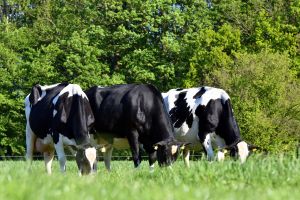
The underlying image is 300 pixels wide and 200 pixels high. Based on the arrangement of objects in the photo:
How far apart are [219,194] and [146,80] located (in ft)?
131

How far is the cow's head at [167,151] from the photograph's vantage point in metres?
15.7

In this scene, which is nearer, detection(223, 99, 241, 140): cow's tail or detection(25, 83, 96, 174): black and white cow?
detection(25, 83, 96, 174): black and white cow

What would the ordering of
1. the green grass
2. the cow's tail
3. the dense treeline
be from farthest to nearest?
the dense treeline → the cow's tail → the green grass

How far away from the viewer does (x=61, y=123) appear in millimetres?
15039

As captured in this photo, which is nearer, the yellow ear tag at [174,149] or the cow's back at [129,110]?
the yellow ear tag at [174,149]

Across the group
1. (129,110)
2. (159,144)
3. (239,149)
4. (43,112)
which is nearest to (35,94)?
(43,112)

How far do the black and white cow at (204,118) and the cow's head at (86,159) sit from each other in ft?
17.5

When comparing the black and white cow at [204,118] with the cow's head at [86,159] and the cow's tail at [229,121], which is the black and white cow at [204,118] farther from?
the cow's head at [86,159]

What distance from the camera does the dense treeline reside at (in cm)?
4344

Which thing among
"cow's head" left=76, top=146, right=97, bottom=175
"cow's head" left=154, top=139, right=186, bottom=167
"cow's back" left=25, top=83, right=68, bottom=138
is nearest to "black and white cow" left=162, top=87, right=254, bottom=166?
"cow's head" left=154, top=139, right=186, bottom=167

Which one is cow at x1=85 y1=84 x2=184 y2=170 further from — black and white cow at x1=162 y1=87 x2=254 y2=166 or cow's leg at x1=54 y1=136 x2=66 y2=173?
cow's leg at x1=54 y1=136 x2=66 y2=173

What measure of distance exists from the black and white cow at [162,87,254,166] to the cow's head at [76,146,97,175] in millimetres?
5329

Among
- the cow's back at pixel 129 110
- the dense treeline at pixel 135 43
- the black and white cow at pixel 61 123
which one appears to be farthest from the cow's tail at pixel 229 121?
the dense treeline at pixel 135 43

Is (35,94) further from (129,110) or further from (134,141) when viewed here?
(134,141)
